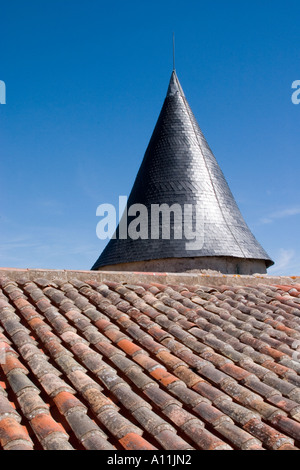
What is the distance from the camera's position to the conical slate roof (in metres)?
12.7

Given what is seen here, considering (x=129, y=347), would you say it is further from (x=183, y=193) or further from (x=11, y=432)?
(x=183, y=193)

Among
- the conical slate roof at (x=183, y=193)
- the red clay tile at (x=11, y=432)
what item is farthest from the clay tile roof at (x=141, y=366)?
the conical slate roof at (x=183, y=193)

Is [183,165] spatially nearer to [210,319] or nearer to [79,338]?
[210,319]

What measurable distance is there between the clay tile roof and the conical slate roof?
7.08 m

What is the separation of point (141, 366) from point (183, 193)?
403 inches

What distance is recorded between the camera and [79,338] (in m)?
3.81

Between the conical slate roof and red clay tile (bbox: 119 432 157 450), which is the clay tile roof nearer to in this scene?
red clay tile (bbox: 119 432 157 450)

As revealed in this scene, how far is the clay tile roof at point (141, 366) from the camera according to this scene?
274 centimetres

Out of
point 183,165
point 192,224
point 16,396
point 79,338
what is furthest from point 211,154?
point 16,396

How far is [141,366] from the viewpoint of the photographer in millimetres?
3559

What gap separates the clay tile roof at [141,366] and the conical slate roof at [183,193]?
23.2 ft
